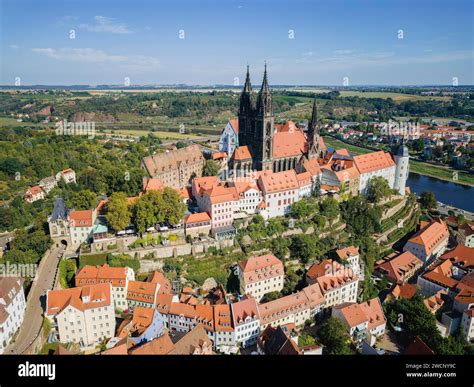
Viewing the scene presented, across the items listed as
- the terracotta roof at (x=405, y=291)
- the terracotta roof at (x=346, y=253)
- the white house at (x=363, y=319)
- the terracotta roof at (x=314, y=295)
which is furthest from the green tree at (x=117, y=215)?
the terracotta roof at (x=405, y=291)

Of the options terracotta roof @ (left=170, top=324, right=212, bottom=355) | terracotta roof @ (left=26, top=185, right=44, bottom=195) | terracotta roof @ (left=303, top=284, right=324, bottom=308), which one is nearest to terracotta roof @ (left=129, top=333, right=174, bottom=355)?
terracotta roof @ (left=170, top=324, right=212, bottom=355)

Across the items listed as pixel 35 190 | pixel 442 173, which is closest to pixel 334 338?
pixel 35 190

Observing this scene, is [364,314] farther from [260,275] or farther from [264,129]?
[264,129]

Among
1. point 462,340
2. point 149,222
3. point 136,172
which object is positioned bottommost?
point 462,340

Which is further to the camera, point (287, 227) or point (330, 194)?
point (330, 194)

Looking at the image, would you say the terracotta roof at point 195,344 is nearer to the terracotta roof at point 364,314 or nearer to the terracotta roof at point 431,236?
the terracotta roof at point 364,314
